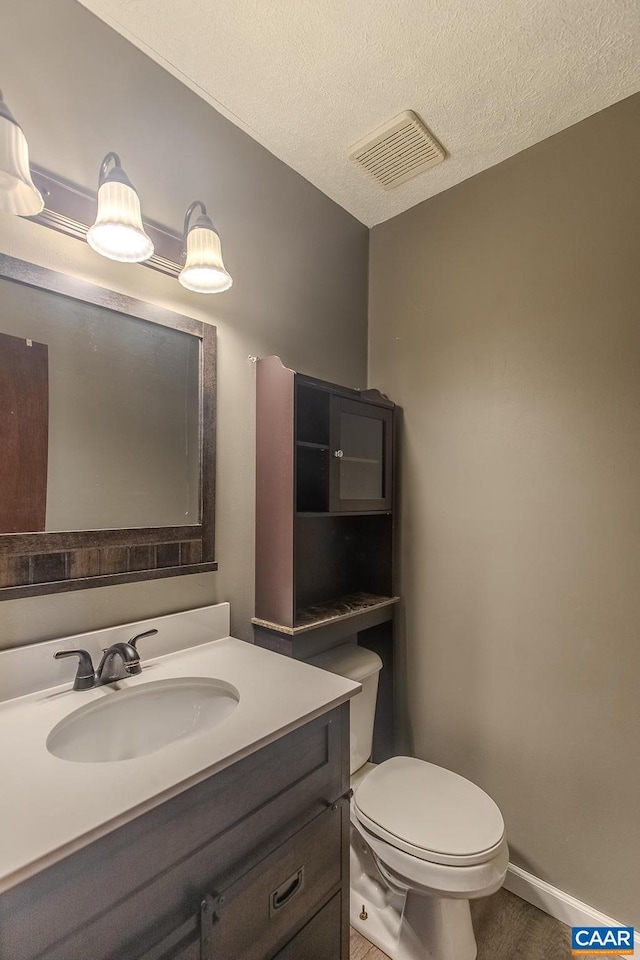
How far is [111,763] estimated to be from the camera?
76 cm

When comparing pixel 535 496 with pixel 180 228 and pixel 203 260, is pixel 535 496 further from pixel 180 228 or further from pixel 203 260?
pixel 180 228

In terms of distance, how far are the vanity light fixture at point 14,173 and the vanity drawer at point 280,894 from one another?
1.35 meters

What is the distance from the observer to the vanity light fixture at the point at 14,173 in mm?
874

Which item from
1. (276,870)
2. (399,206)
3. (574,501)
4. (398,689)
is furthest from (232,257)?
(398,689)

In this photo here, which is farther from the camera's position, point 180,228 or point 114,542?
point 180,228

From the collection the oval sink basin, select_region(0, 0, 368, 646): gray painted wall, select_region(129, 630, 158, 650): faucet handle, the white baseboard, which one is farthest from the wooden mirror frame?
the white baseboard

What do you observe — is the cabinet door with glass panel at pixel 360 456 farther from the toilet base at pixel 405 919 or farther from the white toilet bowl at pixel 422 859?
the toilet base at pixel 405 919

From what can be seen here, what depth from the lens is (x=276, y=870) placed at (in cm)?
89

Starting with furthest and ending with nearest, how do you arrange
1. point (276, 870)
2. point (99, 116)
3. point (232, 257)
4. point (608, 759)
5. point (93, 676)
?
point (232, 257), point (608, 759), point (99, 116), point (93, 676), point (276, 870)

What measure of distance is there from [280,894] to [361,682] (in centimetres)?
77

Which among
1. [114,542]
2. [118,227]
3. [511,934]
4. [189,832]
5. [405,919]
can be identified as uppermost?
[118,227]

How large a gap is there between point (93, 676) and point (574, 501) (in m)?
1.43

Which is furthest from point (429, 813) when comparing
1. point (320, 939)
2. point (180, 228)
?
point (180, 228)

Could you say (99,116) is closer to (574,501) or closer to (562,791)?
(574,501)
